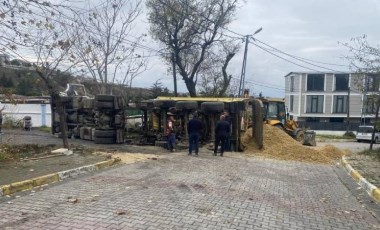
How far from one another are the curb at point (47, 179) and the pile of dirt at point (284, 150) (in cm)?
788

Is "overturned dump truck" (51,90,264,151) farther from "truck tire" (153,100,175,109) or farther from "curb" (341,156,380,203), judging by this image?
"curb" (341,156,380,203)

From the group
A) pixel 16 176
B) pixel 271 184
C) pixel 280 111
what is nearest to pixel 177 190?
pixel 271 184

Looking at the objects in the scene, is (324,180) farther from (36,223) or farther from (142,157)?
(36,223)

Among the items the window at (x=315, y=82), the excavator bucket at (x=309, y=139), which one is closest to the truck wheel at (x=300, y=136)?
the excavator bucket at (x=309, y=139)

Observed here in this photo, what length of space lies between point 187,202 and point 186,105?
10356mm

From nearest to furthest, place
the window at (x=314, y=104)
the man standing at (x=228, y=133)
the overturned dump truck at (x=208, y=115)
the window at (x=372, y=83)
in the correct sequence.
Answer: the man standing at (x=228, y=133) < the overturned dump truck at (x=208, y=115) < the window at (x=372, y=83) < the window at (x=314, y=104)

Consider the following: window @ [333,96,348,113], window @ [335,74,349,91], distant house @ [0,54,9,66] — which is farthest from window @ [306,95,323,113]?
distant house @ [0,54,9,66]

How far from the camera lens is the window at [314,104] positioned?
2594 inches

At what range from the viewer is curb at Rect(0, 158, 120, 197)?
27.4 ft

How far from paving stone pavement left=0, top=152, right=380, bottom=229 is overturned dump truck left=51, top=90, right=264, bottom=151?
19.3ft

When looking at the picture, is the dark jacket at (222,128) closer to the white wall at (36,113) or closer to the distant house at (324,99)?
the white wall at (36,113)

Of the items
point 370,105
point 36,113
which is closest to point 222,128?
point 370,105

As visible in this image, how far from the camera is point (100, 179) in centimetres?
1015

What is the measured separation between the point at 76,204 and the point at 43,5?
5.50m
